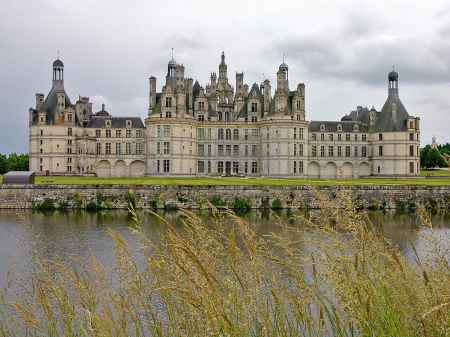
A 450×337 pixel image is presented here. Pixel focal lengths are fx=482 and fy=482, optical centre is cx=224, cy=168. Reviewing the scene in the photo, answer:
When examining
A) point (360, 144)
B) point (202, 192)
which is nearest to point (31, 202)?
point (202, 192)

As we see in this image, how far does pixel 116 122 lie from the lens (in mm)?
63562

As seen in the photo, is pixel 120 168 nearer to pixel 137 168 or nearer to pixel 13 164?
pixel 137 168

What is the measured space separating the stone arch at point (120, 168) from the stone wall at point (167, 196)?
2486 cm

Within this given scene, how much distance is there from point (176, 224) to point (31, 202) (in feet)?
50.0

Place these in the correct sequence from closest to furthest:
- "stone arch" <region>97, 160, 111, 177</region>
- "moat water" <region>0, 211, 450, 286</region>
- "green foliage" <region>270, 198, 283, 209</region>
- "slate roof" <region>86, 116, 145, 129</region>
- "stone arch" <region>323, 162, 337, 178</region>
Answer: "moat water" <region>0, 211, 450, 286</region>
"green foliage" <region>270, 198, 283, 209</region>
"stone arch" <region>97, 160, 111, 177</region>
"slate roof" <region>86, 116, 145, 129</region>
"stone arch" <region>323, 162, 337, 178</region>

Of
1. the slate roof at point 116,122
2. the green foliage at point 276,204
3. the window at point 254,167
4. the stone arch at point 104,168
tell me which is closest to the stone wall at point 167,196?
the green foliage at point 276,204

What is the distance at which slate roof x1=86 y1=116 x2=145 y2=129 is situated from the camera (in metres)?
63.2

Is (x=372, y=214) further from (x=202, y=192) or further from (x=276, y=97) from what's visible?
(x=276, y=97)

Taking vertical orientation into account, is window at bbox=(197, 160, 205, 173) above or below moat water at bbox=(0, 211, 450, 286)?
above

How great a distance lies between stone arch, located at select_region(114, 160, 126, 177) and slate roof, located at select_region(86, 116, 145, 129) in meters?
4.71

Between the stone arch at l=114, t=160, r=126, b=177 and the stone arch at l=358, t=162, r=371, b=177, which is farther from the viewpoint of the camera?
the stone arch at l=358, t=162, r=371, b=177

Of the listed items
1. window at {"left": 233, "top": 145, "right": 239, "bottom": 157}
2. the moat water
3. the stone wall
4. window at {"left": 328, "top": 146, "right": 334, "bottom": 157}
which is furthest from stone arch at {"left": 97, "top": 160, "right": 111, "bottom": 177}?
window at {"left": 328, "top": 146, "right": 334, "bottom": 157}

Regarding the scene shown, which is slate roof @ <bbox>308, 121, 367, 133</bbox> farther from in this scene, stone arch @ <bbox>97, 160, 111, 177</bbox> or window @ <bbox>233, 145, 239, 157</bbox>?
stone arch @ <bbox>97, 160, 111, 177</bbox>

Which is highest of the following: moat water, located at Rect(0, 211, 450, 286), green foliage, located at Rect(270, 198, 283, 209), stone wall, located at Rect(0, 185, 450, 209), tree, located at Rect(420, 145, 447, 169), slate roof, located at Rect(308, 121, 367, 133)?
slate roof, located at Rect(308, 121, 367, 133)
